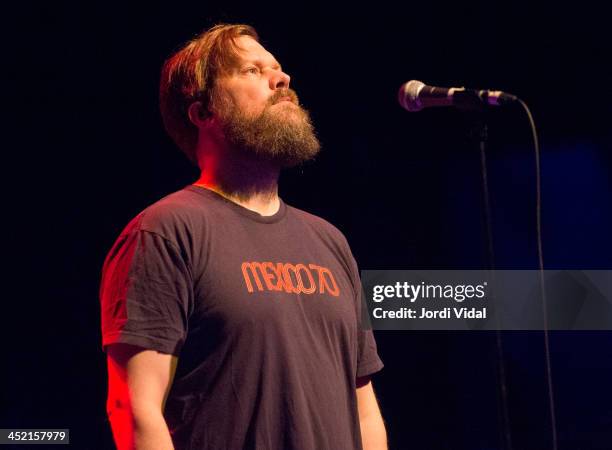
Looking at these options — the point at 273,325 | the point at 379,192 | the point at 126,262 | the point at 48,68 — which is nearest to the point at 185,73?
the point at 126,262

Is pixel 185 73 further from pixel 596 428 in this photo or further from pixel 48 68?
pixel 596 428

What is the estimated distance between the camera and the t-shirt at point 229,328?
163cm

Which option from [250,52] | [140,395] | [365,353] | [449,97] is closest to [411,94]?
[449,97]

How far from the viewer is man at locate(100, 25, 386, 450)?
161 centimetres

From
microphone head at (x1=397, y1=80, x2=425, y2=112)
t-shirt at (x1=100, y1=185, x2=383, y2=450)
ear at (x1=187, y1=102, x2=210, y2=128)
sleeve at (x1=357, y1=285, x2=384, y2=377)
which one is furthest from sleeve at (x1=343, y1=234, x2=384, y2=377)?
ear at (x1=187, y1=102, x2=210, y2=128)

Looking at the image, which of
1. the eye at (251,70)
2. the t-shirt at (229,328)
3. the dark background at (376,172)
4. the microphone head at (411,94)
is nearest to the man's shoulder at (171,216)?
the t-shirt at (229,328)

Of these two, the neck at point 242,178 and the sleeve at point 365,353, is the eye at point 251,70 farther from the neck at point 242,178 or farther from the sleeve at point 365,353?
the sleeve at point 365,353

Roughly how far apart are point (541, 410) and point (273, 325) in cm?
317

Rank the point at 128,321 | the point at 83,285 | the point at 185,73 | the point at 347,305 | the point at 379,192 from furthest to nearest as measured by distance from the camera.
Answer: the point at 379,192, the point at 83,285, the point at 185,73, the point at 347,305, the point at 128,321

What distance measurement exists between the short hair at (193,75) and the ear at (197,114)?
1 cm

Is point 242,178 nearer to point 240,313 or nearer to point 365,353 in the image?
point 240,313

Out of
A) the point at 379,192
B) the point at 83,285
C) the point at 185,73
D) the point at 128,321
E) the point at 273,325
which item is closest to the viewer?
the point at 128,321

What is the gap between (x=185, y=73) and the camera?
2.21 m

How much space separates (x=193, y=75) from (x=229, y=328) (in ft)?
2.81
